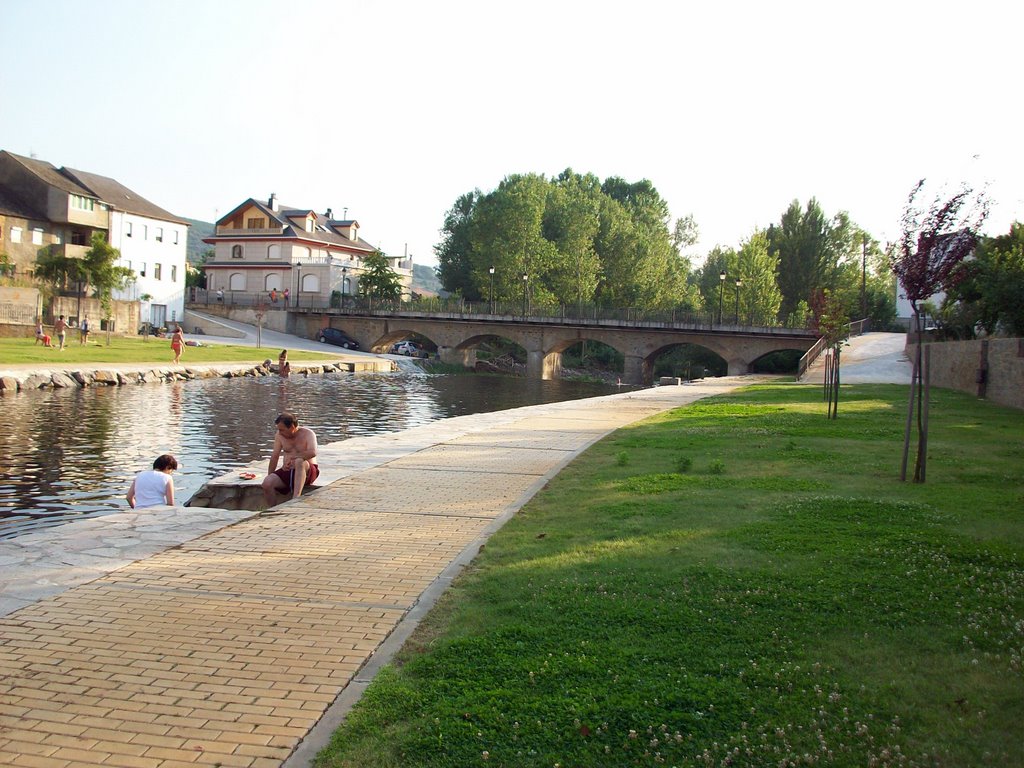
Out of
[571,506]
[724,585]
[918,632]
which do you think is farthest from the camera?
[571,506]

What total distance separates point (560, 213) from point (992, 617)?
8130 centimetres

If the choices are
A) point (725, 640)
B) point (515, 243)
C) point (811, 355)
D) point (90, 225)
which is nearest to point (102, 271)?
point (90, 225)

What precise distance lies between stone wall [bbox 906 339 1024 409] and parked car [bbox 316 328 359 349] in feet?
172

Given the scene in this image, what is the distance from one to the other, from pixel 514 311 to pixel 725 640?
68.2 meters

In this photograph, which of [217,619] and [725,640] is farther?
[217,619]

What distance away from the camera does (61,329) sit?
40750 millimetres

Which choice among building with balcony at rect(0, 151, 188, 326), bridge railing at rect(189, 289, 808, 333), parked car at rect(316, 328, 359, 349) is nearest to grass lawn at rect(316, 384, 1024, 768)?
bridge railing at rect(189, 289, 808, 333)

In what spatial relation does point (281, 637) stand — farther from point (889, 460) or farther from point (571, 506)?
point (889, 460)

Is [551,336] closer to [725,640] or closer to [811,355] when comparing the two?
[811,355]

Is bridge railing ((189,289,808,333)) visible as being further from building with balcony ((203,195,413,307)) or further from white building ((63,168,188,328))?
white building ((63,168,188,328))

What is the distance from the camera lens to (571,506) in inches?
388

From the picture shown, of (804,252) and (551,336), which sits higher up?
(804,252)

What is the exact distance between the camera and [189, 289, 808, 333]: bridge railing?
65938 millimetres

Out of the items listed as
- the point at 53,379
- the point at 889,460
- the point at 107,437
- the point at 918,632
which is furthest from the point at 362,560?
the point at 53,379
